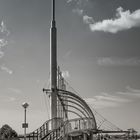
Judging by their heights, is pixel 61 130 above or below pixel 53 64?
below

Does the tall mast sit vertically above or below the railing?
above

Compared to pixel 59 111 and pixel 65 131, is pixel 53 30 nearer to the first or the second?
pixel 59 111

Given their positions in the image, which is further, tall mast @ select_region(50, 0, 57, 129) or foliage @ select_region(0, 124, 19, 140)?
tall mast @ select_region(50, 0, 57, 129)

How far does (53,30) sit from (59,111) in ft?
36.4

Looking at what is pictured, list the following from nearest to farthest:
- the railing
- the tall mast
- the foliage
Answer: the railing → the foliage → the tall mast

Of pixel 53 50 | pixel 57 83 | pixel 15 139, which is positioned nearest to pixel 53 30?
pixel 53 50

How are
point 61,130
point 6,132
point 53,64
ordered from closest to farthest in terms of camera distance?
point 61,130 < point 6,132 < point 53,64

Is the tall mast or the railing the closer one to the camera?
the railing

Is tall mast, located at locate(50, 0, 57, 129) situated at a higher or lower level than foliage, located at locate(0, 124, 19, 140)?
higher

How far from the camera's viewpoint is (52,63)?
172ft

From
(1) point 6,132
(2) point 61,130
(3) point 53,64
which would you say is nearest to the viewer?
(2) point 61,130

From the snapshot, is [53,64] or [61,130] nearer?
[61,130]

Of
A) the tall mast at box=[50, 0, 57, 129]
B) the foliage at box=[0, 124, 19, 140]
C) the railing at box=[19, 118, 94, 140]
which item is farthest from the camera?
the tall mast at box=[50, 0, 57, 129]

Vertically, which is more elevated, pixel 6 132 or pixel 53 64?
pixel 53 64
